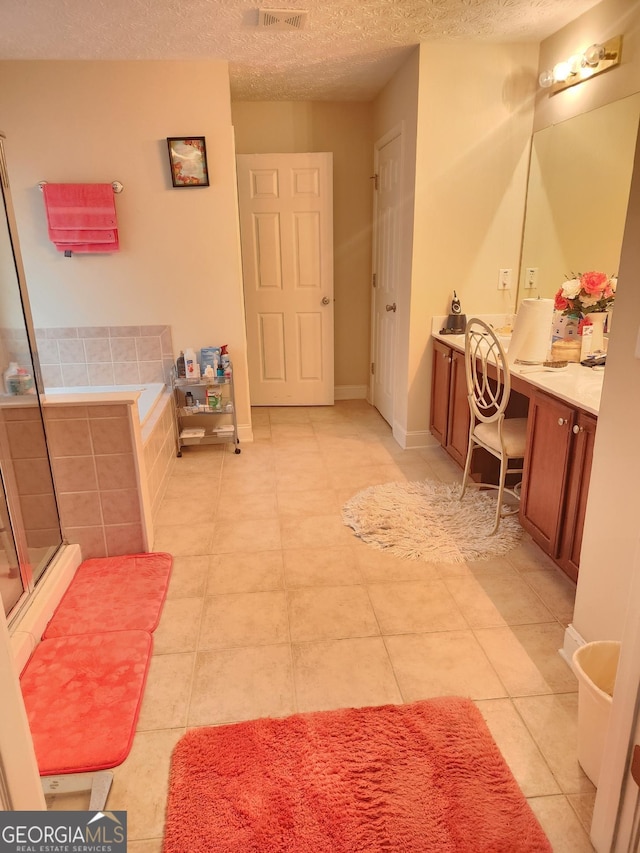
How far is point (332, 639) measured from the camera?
2.02 meters

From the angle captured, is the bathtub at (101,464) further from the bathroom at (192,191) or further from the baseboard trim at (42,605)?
the bathroom at (192,191)

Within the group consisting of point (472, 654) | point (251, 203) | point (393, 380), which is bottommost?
point (472, 654)

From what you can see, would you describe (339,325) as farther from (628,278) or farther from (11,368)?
(628,278)

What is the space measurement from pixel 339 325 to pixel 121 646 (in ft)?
11.5

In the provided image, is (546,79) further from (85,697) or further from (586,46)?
(85,697)

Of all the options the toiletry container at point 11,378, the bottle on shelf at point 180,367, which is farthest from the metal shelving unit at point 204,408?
the toiletry container at point 11,378

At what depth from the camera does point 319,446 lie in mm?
3953

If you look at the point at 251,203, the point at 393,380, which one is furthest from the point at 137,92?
the point at 393,380

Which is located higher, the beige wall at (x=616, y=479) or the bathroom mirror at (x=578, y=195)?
the bathroom mirror at (x=578, y=195)

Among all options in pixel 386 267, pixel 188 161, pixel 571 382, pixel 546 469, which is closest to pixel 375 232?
pixel 386 267

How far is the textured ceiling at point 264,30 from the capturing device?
263 cm

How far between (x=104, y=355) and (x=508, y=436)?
2.68 metres

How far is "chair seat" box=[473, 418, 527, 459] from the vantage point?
2.63 meters

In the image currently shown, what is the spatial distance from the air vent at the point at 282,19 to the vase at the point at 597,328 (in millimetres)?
2013
